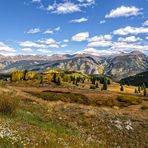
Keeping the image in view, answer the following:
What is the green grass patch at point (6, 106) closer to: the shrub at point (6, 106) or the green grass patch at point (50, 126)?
the shrub at point (6, 106)

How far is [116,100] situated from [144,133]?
35.9 m

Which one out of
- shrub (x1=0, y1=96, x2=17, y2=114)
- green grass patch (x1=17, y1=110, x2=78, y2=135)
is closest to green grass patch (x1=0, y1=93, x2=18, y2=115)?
shrub (x1=0, y1=96, x2=17, y2=114)

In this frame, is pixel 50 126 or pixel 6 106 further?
pixel 50 126

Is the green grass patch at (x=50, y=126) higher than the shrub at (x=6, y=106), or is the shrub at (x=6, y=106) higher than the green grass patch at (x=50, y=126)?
the shrub at (x=6, y=106)

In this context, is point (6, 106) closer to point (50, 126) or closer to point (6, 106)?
point (6, 106)

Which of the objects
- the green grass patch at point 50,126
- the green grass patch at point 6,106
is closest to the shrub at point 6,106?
the green grass patch at point 6,106

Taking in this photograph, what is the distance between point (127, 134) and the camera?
29.7 metres

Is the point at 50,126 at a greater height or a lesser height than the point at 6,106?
lesser

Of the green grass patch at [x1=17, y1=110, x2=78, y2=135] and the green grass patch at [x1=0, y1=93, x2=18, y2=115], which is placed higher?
the green grass patch at [x1=0, y1=93, x2=18, y2=115]

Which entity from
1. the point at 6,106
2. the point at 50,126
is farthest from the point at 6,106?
the point at 50,126

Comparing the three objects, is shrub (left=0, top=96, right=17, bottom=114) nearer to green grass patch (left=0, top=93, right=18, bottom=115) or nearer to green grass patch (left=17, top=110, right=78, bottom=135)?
green grass patch (left=0, top=93, right=18, bottom=115)

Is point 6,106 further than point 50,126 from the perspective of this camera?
No

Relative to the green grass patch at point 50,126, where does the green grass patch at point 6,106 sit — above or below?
above

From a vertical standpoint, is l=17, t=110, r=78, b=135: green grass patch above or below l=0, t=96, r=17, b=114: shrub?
below
